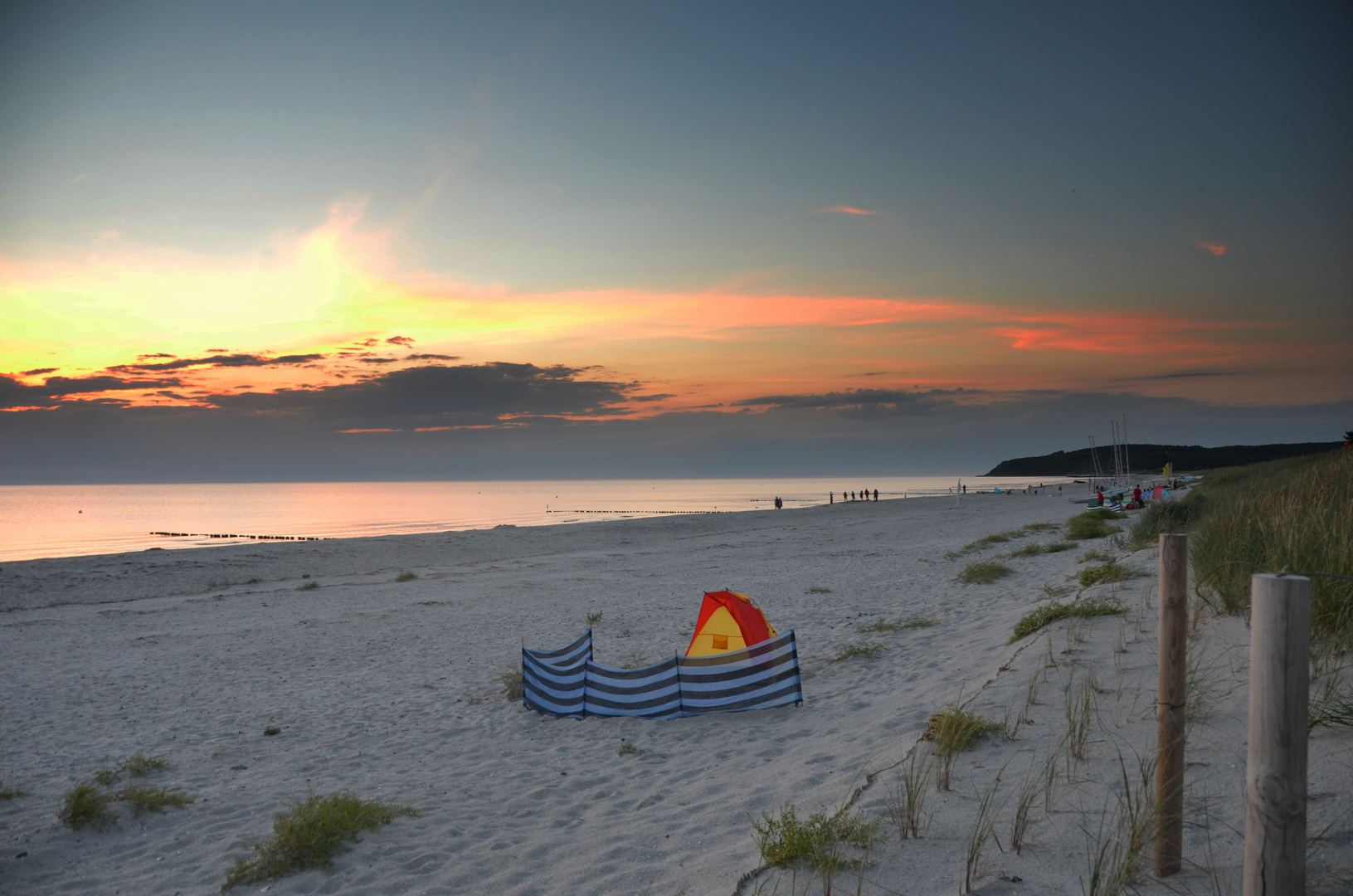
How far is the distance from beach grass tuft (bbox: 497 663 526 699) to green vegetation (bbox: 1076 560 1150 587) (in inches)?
376

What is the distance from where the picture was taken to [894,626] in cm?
1284

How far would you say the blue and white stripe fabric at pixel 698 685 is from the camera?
8.95 m

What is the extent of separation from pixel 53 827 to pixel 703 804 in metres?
5.64

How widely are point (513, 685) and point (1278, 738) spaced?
9377 millimetres

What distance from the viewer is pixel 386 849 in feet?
18.7

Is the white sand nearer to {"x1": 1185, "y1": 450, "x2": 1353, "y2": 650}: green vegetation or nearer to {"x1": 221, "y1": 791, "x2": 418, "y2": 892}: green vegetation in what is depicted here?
{"x1": 221, "y1": 791, "x2": 418, "y2": 892}: green vegetation

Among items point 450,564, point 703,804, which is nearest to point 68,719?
point 703,804

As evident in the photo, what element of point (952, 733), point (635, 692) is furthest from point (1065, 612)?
point (635, 692)

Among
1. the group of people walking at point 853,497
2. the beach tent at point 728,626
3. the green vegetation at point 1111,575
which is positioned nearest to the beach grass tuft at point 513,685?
the beach tent at point 728,626

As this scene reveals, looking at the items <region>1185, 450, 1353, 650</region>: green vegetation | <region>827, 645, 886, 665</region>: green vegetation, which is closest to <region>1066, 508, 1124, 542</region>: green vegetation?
<region>1185, 450, 1353, 650</region>: green vegetation

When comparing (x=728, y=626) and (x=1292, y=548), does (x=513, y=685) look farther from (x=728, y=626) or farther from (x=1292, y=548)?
(x=1292, y=548)

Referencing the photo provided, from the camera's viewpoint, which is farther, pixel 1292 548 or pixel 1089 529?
pixel 1089 529

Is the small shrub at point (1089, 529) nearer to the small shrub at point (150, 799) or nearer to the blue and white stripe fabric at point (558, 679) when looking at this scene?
the blue and white stripe fabric at point (558, 679)

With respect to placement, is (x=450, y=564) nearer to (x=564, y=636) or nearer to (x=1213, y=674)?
(x=564, y=636)
